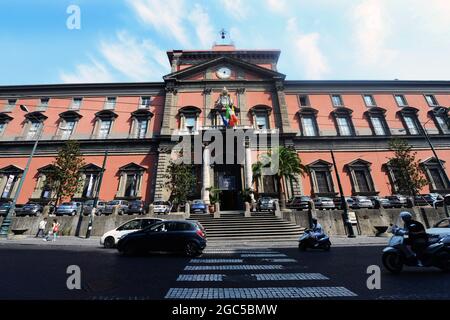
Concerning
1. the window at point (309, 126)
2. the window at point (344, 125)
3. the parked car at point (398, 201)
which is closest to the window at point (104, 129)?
the window at point (309, 126)

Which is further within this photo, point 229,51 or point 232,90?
point 229,51

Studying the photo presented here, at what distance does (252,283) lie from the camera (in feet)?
15.8

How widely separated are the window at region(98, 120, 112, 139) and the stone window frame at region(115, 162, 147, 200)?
5661 mm

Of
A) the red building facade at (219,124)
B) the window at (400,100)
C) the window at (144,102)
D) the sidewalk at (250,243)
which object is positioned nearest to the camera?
the sidewalk at (250,243)

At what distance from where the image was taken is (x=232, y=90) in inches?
1166

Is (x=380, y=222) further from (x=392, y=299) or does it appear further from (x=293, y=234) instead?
(x=392, y=299)

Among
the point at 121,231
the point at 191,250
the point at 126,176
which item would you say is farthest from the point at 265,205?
the point at 126,176

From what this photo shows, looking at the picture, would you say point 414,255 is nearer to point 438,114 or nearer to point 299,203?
point 299,203

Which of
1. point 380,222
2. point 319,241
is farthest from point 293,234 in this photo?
point 380,222

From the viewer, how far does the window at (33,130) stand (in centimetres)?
2697

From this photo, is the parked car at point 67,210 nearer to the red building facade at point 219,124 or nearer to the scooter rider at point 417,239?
the red building facade at point 219,124

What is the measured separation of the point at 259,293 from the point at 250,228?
12.0m

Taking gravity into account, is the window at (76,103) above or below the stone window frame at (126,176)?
above
